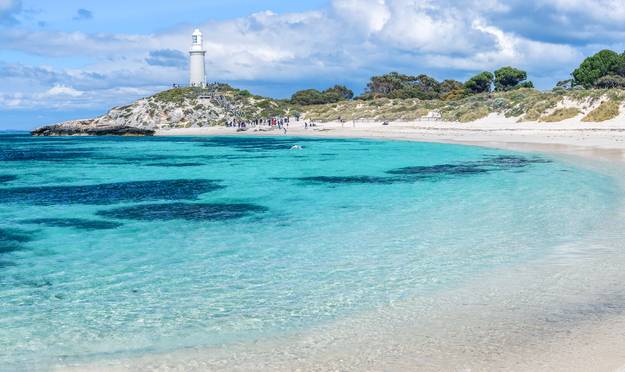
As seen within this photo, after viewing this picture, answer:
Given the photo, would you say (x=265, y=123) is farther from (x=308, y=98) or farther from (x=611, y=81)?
(x=611, y=81)

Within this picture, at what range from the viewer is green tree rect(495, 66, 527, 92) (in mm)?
115125

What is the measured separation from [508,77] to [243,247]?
111m

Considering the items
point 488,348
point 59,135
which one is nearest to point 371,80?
point 59,135

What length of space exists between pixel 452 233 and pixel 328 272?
5.08 m

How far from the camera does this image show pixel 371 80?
5630 inches

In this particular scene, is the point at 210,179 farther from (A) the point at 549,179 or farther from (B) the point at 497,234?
(B) the point at 497,234

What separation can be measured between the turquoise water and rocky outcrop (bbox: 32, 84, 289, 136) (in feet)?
305

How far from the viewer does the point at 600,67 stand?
100 metres

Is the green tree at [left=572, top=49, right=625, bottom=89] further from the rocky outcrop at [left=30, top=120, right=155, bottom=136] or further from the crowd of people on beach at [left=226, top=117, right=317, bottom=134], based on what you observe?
the rocky outcrop at [left=30, top=120, right=155, bottom=136]

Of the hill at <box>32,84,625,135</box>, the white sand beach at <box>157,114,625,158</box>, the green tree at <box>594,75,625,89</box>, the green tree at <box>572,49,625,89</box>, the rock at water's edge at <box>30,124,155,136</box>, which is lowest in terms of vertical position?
the white sand beach at <box>157,114,625,158</box>

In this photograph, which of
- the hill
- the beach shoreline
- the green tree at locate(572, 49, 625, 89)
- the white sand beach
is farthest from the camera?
the green tree at locate(572, 49, 625, 89)

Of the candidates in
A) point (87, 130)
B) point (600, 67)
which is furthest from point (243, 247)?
point (87, 130)

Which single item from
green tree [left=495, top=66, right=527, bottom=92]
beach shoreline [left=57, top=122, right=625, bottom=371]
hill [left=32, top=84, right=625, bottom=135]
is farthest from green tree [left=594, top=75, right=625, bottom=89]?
beach shoreline [left=57, top=122, right=625, bottom=371]

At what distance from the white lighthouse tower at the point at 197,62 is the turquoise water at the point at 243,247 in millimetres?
101537
